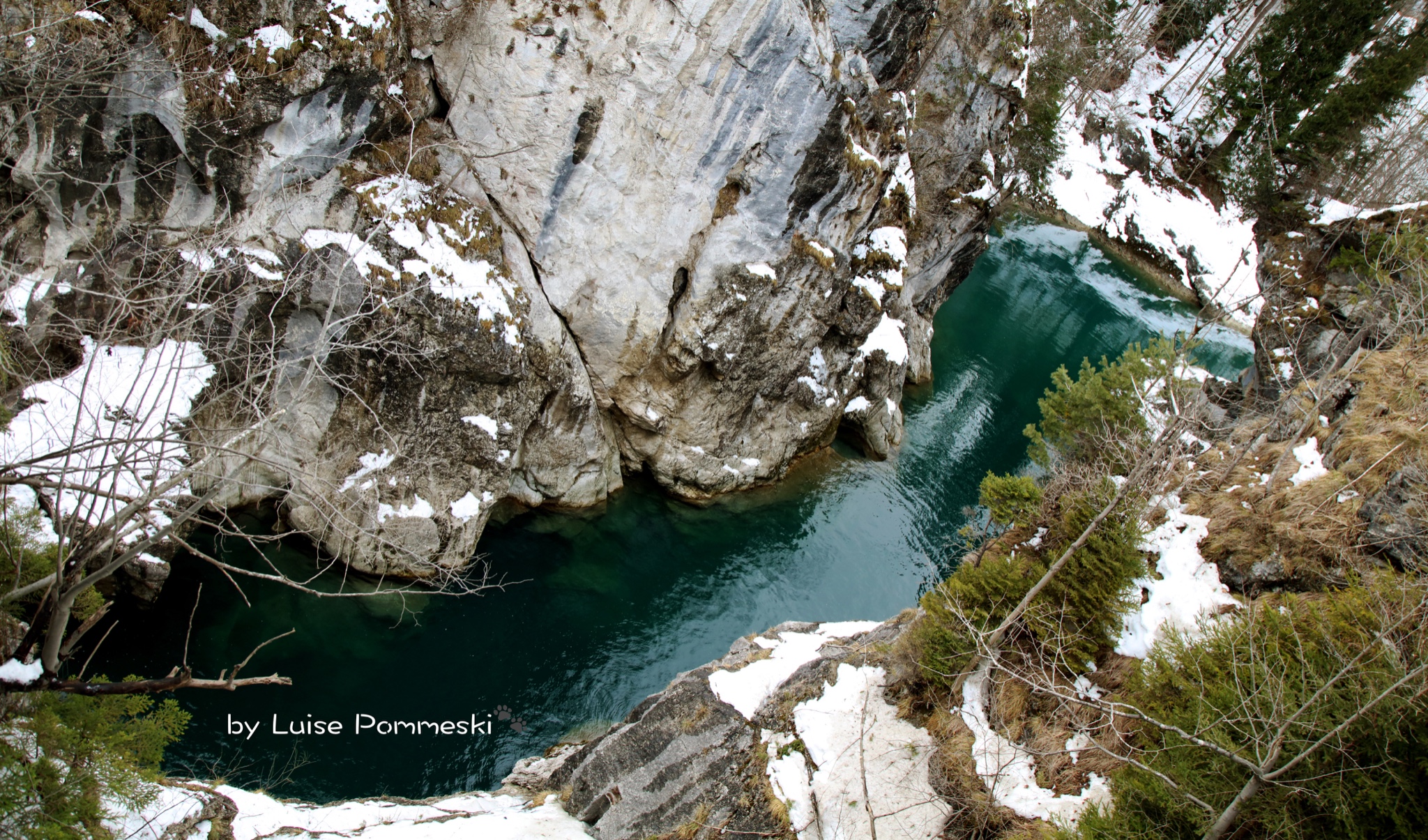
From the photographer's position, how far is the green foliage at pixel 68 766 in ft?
18.8

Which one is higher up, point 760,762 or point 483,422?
point 483,422

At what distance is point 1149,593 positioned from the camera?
10227 millimetres

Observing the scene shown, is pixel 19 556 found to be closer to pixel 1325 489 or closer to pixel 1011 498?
pixel 1011 498

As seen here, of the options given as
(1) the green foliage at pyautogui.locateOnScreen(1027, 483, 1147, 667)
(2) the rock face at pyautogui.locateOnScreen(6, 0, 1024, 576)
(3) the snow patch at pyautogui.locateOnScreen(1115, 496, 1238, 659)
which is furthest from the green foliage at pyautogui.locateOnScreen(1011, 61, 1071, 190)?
(1) the green foliage at pyautogui.locateOnScreen(1027, 483, 1147, 667)

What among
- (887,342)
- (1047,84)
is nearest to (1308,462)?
(887,342)

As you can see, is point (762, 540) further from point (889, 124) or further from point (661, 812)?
point (889, 124)

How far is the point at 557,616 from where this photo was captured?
14.7m

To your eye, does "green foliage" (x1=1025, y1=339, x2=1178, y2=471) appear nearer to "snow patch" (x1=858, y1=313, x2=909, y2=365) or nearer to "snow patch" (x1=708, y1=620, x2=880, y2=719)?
"snow patch" (x1=858, y1=313, x2=909, y2=365)

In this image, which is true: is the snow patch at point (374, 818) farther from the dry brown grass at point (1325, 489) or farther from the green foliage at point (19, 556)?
the dry brown grass at point (1325, 489)

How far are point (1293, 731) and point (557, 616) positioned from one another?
1191 centimetres

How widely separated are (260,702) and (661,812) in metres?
6.61

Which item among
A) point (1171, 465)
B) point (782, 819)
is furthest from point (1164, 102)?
point (782, 819)

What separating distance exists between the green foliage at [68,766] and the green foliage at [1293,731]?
362 inches

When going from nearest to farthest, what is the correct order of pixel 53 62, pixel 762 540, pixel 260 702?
pixel 53 62 < pixel 260 702 < pixel 762 540
